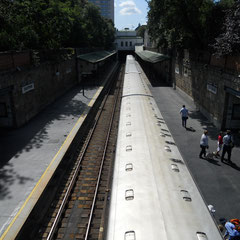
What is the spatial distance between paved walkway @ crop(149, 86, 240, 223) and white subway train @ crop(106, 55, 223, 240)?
99.1 inches

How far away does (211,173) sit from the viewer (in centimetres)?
1090

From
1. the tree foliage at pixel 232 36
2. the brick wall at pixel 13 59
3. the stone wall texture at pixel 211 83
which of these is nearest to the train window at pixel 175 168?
the stone wall texture at pixel 211 83

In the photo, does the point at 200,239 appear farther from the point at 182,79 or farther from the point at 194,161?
the point at 182,79

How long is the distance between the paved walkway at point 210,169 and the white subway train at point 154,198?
2.52 meters

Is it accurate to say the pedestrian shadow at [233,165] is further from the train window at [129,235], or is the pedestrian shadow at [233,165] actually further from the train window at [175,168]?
the train window at [129,235]

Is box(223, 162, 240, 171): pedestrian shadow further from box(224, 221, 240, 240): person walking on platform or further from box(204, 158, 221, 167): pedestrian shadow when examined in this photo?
box(224, 221, 240, 240): person walking on platform

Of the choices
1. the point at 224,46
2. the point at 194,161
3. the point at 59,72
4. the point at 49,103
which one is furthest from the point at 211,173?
the point at 59,72

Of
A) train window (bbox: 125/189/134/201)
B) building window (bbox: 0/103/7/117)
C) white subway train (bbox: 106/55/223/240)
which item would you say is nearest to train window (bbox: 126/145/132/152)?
white subway train (bbox: 106/55/223/240)

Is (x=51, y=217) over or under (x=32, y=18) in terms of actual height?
under

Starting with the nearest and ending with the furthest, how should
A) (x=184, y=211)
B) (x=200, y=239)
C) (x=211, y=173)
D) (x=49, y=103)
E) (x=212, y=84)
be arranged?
(x=200, y=239) → (x=184, y=211) → (x=211, y=173) → (x=212, y=84) → (x=49, y=103)

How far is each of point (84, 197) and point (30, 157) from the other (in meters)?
4.03

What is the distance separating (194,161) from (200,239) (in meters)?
7.84

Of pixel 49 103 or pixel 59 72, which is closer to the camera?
pixel 49 103

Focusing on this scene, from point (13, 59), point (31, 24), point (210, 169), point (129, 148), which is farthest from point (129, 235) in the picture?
point (31, 24)
